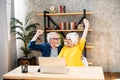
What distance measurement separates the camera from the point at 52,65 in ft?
7.61

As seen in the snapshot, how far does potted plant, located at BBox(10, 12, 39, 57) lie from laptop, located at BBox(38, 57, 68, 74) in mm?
2759

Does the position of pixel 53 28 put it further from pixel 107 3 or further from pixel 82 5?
pixel 107 3

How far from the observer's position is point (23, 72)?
8.06 feet

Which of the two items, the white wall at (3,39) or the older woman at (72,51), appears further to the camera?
the white wall at (3,39)

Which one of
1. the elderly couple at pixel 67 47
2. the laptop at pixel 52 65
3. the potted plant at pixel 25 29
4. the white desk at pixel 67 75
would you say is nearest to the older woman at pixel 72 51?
the elderly couple at pixel 67 47

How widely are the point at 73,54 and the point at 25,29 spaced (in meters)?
2.44

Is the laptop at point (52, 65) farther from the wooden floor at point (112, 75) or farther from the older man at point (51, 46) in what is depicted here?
the wooden floor at point (112, 75)

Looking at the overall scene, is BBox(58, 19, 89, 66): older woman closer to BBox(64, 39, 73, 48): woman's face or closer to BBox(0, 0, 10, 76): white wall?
BBox(64, 39, 73, 48): woman's face

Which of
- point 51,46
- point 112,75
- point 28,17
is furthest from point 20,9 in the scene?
point 112,75

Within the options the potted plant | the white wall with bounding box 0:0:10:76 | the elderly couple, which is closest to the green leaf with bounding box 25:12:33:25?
the potted plant

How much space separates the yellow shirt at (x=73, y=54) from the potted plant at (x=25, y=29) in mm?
2138

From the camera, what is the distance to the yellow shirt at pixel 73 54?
9.63 ft

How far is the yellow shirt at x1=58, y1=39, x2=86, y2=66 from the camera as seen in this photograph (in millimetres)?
2936

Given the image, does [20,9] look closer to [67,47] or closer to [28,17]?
[28,17]
